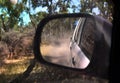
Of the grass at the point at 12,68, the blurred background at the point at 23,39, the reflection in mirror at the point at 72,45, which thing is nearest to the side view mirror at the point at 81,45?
the reflection in mirror at the point at 72,45

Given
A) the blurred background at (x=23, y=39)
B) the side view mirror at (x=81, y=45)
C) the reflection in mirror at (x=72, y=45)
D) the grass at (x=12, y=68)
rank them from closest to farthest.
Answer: the side view mirror at (x=81, y=45), the reflection in mirror at (x=72, y=45), the blurred background at (x=23, y=39), the grass at (x=12, y=68)

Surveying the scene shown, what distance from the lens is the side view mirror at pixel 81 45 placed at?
131 cm

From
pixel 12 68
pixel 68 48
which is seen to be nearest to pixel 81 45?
pixel 68 48

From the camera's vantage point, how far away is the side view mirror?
4.30 ft

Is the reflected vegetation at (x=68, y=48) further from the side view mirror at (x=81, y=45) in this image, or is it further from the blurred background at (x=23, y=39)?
the blurred background at (x=23, y=39)

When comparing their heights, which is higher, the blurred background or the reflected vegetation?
the reflected vegetation

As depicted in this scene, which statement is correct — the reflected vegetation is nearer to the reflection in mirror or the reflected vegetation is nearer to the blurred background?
the reflection in mirror

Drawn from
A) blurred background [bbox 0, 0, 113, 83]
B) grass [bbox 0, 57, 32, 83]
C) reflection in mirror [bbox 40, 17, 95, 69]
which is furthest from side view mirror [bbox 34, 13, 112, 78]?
grass [bbox 0, 57, 32, 83]

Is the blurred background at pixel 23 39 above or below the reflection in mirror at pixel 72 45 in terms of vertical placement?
below

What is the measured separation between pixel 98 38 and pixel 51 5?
2.92 m

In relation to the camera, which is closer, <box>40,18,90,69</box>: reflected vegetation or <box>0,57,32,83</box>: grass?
<box>40,18,90,69</box>: reflected vegetation

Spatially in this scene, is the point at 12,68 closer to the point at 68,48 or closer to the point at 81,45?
the point at 68,48

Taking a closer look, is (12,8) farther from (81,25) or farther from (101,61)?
(101,61)

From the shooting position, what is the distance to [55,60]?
158 cm
